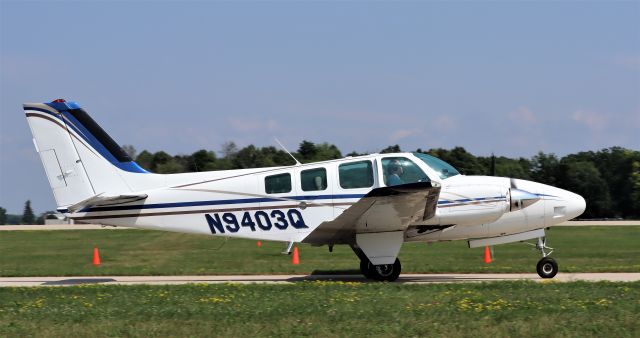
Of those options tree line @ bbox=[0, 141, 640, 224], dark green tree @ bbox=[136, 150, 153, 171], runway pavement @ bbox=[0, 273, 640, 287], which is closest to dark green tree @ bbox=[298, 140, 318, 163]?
tree line @ bbox=[0, 141, 640, 224]

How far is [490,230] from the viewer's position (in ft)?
47.8

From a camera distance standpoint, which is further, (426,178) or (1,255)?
(1,255)

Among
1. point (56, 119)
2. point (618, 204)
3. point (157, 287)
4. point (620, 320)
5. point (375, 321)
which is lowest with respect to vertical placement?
point (618, 204)

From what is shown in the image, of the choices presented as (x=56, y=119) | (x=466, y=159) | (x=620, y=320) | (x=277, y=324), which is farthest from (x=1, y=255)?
(x=466, y=159)

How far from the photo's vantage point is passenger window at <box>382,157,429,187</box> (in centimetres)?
1388

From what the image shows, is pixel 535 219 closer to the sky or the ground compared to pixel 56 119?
closer to the ground

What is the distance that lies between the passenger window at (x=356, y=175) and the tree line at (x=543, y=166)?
14.8 metres

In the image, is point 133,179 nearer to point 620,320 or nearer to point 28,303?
point 28,303

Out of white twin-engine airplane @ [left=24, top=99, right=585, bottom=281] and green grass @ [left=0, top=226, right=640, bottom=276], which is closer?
white twin-engine airplane @ [left=24, top=99, right=585, bottom=281]

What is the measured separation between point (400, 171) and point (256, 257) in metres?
7.99

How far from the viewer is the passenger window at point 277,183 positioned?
14445 millimetres

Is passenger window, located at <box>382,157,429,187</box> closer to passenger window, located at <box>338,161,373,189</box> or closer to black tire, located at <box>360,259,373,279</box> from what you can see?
passenger window, located at <box>338,161,373,189</box>

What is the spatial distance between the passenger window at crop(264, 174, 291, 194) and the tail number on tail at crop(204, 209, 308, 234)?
392mm

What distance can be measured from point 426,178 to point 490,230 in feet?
5.91
